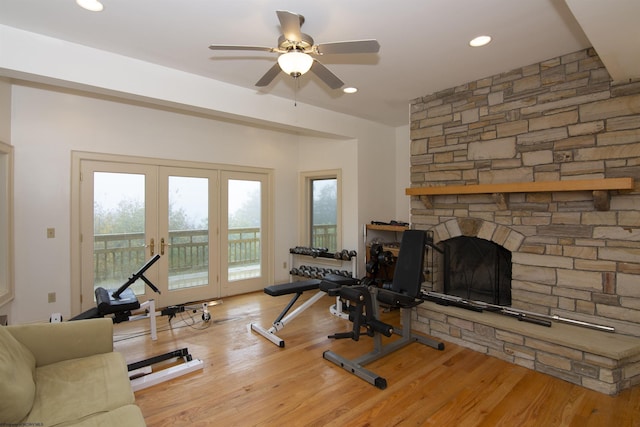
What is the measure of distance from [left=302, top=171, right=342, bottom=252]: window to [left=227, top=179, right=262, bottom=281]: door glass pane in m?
0.86

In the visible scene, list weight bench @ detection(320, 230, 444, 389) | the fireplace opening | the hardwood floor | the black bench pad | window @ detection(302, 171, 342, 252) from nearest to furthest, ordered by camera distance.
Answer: the hardwood floor < weight bench @ detection(320, 230, 444, 389) < the black bench pad < the fireplace opening < window @ detection(302, 171, 342, 252)

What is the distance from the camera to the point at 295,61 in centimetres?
216

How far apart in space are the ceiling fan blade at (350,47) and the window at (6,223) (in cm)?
340

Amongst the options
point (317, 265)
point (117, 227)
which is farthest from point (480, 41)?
point (117, 227)

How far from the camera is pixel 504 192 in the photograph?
3205 millimetres

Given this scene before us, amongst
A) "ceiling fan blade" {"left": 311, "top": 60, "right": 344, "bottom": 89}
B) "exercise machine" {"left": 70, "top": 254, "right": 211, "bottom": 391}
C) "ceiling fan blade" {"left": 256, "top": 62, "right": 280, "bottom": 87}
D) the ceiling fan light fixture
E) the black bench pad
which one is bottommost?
"exercise machine" {"left": 70, "top": 254, "right": 211, "bottom": 391}

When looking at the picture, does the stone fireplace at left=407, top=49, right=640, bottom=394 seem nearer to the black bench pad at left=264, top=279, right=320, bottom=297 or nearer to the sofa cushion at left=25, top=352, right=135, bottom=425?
the black bench pad at left=264, top=279, right=320, bottom=297

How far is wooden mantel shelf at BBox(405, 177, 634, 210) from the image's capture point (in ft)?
8.42

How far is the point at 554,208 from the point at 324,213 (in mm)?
3399

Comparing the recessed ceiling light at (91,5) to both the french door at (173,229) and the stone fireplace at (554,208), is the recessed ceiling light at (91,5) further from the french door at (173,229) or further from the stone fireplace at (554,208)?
the stone fireplace at (554,208)

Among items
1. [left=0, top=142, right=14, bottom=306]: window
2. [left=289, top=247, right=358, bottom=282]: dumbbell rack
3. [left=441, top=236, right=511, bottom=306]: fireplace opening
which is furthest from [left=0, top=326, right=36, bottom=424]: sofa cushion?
[left=441, top=236, right=511, bottom=306]: fireplace opening

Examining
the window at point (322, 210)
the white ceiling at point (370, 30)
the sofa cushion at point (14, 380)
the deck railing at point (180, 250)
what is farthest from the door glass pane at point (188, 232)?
the sofa cushion at point (14, 380)

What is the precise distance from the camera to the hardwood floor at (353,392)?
2164mm

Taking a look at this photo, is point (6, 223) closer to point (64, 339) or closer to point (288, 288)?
point (64, 339)
